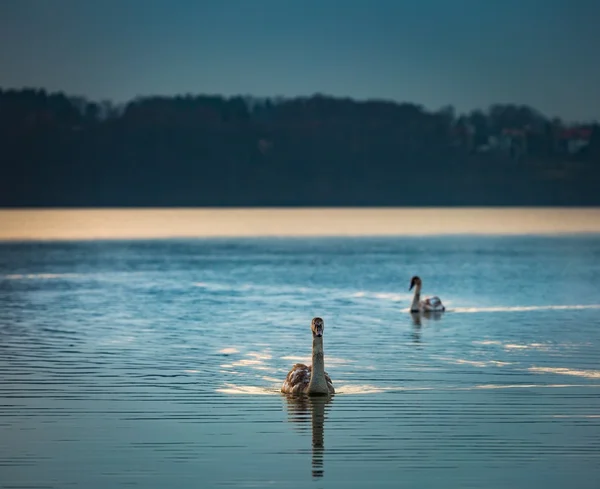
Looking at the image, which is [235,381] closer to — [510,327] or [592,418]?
[592,418]

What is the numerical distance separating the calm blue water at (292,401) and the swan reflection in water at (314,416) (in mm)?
46

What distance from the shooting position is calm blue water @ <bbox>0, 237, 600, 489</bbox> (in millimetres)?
17859

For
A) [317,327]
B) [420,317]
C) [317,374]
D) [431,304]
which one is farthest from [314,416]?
[431,304]

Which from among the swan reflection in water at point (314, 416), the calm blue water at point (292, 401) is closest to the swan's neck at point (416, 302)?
the calm blue water at point (292, 401)

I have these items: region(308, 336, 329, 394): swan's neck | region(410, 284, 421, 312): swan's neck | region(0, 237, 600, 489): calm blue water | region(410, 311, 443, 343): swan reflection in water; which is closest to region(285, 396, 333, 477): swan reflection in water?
region(0, 237, 600, 489): calm blue water

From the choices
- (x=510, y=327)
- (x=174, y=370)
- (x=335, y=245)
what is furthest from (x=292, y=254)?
(x=174, y=370)

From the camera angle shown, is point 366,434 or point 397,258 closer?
point 366,434

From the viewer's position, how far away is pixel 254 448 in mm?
19109

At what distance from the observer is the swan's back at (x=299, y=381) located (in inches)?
928

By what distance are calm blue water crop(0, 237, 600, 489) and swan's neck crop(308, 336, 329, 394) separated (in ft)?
1.46

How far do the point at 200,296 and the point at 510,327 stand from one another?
17753 millimetres

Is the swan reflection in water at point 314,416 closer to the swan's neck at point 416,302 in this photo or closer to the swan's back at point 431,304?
the swan's back at point 431,304

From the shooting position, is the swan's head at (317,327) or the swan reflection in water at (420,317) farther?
the swan reflection in water at (420,317)

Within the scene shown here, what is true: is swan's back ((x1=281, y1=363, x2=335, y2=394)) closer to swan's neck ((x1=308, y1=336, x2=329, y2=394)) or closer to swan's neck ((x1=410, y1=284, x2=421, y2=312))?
swan's neck ((x1=308, y1=336, x2=329, y2=394))
